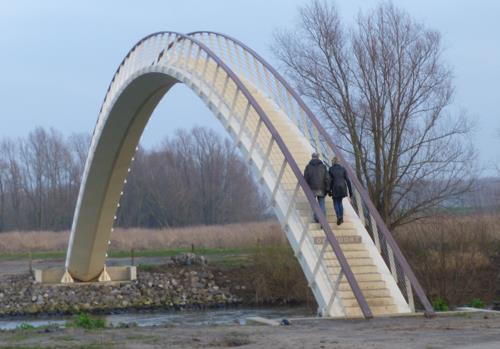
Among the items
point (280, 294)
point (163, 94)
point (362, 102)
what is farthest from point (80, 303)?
point (362, 102)

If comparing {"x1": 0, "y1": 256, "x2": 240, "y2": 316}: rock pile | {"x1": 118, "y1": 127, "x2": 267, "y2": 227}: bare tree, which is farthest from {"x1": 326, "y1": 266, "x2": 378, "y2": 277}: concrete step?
{"x1": 118, "y1": 127, "x2": 267, "y2": 227}: bare tree

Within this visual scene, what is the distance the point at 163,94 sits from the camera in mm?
31250

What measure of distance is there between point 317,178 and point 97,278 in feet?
74.1

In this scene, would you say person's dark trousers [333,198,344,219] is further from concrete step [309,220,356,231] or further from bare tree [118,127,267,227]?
bare tree [118,127,267,227]

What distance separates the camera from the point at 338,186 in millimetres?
18469

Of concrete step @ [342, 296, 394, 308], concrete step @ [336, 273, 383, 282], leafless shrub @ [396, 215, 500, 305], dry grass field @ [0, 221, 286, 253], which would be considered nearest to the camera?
concrete step @ [342, 296, 394, 308]

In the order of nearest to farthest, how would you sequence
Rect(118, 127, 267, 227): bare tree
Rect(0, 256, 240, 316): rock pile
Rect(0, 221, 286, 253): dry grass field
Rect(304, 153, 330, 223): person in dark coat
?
1. Rect(304, 153, 330, 223): person in dark coat
2. Rect(0, 256, 240, 316): rock pile
3. Rect(0, 221, 286, 253): dry grass field
4. Rect(118, 127, 267, 227): bare tree

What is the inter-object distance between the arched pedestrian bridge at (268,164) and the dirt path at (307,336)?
142 cm

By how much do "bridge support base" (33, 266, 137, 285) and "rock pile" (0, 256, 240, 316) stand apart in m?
0.36

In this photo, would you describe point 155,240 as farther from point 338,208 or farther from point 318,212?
point 318,212

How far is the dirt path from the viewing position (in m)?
12.3

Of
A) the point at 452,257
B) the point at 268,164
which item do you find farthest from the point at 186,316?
the point at 268,164

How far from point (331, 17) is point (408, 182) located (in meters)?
7.14

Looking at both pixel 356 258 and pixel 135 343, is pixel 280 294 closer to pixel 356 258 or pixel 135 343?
pixel 356 258
